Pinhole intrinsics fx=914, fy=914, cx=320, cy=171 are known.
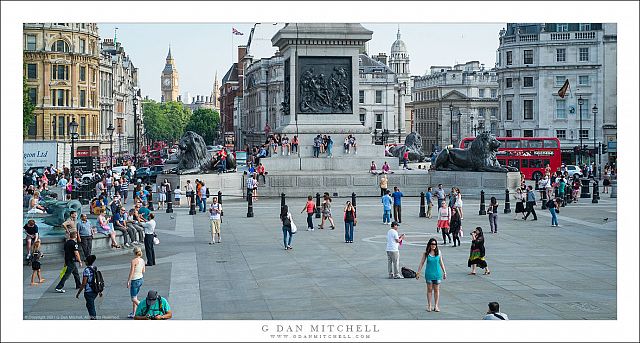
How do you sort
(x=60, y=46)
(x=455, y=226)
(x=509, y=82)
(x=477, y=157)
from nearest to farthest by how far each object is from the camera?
(x=455, y=226), (x=477, y=157), (x=60, y=46), (x=509, y=82)

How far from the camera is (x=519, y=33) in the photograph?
82.6 meters

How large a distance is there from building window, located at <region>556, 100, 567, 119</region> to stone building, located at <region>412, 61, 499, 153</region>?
4578 centimetres

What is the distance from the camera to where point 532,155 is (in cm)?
6028

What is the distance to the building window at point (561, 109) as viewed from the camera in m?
79.9

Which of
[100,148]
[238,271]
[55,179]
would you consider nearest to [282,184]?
[55,179]

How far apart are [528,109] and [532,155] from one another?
22609 millimetres

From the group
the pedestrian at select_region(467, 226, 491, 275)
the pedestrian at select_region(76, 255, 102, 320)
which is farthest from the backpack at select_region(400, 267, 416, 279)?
the pedestrian at select_region(76, 255, 102, 320)

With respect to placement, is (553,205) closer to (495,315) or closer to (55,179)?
(495,315)

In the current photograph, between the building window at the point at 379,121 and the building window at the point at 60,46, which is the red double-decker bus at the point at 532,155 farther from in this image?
the building window at the point at 379,121

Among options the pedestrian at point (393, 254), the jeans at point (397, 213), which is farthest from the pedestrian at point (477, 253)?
the jeans at point (397, 213)

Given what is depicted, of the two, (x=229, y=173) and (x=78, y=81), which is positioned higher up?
(x=78, y=81)

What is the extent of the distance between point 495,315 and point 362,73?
335 feet

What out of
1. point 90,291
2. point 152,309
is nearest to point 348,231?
point 90,291

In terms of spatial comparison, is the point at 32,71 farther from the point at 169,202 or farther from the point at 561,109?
the point at 561,109
